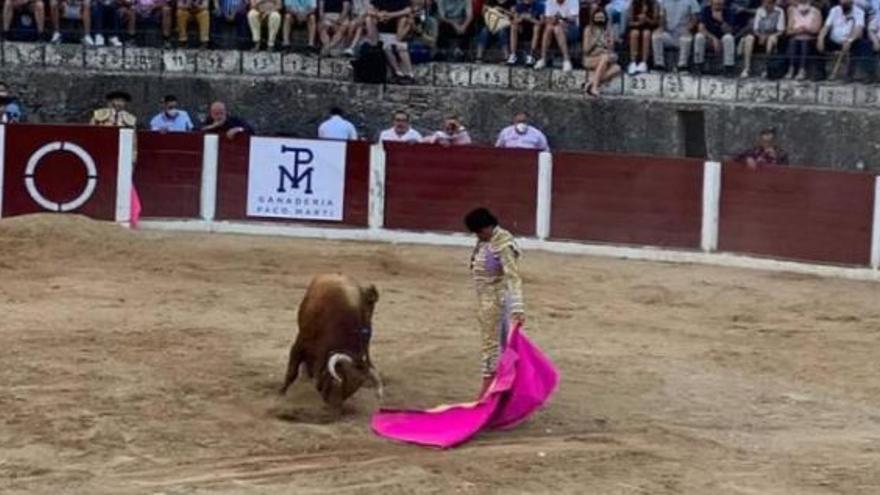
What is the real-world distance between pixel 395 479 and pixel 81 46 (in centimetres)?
1329

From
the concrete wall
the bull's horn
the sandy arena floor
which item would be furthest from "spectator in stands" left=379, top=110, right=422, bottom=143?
the bull's horn

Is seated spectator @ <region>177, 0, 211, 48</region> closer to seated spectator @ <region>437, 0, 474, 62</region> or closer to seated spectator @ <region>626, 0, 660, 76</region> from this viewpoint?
seated spectator @ <region>437, 0, 474, 62</region>

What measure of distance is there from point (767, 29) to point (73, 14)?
301 inches

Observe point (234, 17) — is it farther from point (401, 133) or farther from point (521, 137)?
point (521, 137)

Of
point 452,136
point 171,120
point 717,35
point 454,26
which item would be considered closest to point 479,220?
point 452,136

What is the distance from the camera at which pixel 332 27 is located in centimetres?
1972

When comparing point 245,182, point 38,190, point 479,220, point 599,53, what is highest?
point 599,53

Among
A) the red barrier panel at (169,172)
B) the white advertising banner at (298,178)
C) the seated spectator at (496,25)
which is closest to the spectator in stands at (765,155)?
the seated spectator at (496,25)

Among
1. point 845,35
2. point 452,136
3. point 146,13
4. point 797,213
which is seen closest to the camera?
point 797,213

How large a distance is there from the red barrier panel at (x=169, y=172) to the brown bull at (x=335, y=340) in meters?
8.22

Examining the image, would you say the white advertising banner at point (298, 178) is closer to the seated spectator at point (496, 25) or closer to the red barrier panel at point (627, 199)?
the red barrier panel at point (627, 199)

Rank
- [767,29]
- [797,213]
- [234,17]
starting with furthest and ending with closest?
[234,17], [767,29], [797,213]

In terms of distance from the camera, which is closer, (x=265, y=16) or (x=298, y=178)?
(x=298, y=178)

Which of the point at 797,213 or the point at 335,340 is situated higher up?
the point at 797,213
